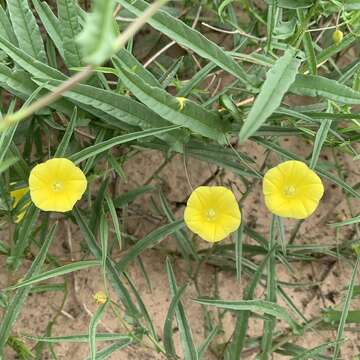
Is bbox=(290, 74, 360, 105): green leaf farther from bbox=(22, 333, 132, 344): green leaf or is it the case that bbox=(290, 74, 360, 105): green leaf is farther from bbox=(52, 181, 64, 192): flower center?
bbox=(22, 333, 132, 344): green leaf

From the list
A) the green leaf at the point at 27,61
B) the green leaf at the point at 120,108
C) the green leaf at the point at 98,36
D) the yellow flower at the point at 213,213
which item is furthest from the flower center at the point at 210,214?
the green leaf at the point at 98,36

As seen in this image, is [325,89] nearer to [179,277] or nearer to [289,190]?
[289,190]

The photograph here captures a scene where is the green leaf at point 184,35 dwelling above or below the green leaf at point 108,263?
above

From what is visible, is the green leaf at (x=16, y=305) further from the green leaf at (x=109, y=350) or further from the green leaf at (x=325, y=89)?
the green leaf at (x=325, y=89)

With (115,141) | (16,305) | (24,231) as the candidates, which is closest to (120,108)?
(115,141)

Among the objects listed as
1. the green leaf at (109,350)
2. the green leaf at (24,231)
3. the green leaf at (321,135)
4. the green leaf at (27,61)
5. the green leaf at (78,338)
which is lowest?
the green leaf at (109,350)

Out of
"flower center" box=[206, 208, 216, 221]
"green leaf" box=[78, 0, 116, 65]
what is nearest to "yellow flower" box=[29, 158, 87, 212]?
"flower center" box=[206, 208, 216, 221]
